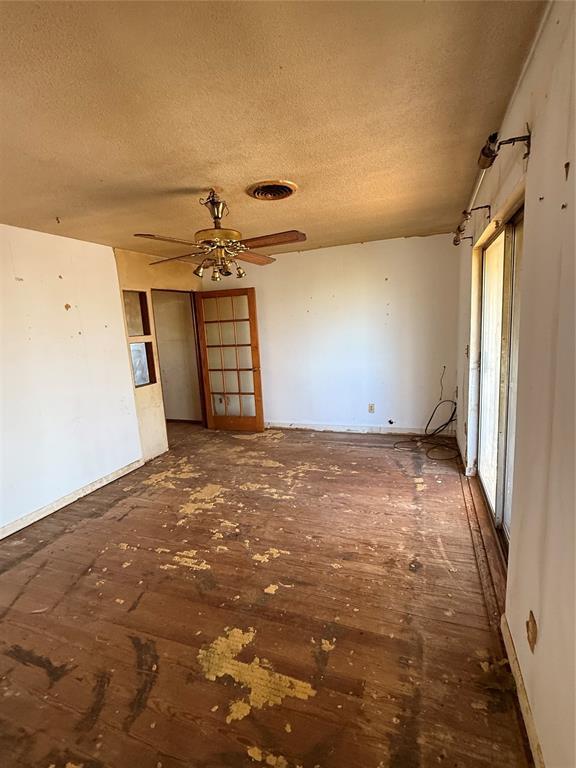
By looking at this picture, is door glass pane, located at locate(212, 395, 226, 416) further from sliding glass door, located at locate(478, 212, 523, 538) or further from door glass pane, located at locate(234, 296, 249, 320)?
sliding glass door, located at locate(478, 212, 523, 538)

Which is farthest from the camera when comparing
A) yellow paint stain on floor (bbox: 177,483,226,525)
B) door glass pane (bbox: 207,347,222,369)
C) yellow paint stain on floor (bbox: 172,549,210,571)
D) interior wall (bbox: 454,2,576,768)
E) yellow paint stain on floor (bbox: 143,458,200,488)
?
door glass pane (bbox: 207,347,222,369)

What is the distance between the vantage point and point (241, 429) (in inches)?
199

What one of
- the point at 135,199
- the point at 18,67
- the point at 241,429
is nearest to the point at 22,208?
the point at 135,199

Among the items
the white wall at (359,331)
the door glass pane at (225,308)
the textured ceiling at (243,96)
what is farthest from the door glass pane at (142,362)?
the textured ceiling at (243,96)

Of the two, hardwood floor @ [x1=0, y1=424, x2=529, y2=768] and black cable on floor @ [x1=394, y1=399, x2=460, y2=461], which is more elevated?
black cable on floor @ [x1=394, y1=399, x2=460, y2=461]

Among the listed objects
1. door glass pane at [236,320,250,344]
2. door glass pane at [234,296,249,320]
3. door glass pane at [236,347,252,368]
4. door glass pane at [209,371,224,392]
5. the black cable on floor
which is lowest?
the black cable on floor

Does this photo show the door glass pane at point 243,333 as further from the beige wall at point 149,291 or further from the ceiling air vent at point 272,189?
the ceiling air vent at point 272,189

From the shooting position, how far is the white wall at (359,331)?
4172mm

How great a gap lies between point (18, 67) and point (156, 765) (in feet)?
7.87

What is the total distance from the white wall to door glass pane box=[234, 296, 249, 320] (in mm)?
179

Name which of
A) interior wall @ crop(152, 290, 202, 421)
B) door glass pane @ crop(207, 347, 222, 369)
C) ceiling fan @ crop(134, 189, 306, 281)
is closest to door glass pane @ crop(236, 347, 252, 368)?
door glass pane @ crop(207, 347, 222, 369)

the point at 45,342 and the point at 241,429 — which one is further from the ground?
the point at 45,342

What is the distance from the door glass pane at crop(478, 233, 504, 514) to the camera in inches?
96.3

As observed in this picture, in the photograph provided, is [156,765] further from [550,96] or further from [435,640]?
[550,96]
